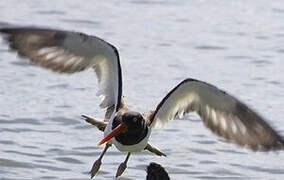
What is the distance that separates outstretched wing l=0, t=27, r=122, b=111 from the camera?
1029cm

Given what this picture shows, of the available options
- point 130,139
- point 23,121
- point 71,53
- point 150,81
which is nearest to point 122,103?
point 130,139

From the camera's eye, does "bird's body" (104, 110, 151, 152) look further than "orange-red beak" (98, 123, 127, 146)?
Yes

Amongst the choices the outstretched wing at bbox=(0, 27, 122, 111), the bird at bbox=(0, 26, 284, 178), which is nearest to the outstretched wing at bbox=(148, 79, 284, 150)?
the bird at bbox=(0, 26, 284, 178)

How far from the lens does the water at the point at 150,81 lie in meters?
13.1

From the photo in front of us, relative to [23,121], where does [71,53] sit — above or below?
above

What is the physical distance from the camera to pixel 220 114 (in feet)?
35.6

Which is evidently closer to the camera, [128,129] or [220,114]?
[128,129]

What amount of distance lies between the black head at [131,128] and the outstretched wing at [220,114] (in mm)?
424

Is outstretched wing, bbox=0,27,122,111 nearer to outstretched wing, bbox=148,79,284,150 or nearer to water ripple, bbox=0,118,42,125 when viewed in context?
outstretched wing, bbox=148,79,284,150

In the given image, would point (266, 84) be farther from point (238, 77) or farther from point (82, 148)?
point (82, 148)

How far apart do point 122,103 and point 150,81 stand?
4.46 m

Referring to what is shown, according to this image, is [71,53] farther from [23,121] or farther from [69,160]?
[23,121]

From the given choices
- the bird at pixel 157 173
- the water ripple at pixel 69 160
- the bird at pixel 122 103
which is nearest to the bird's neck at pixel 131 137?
the bird at pixel 122 103

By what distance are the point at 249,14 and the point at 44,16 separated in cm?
365
